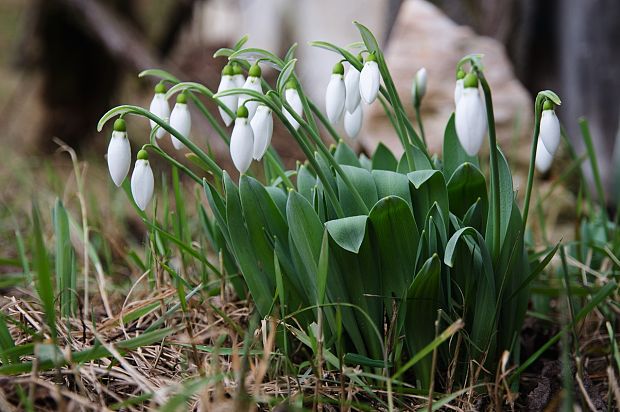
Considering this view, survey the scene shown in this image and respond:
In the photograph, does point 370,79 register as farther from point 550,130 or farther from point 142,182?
point 142,182

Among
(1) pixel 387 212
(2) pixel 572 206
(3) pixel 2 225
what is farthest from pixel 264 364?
(2) pixel 572 206

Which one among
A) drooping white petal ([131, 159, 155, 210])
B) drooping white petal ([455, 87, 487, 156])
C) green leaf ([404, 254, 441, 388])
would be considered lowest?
green leaf ([404, 254, 441, 388])

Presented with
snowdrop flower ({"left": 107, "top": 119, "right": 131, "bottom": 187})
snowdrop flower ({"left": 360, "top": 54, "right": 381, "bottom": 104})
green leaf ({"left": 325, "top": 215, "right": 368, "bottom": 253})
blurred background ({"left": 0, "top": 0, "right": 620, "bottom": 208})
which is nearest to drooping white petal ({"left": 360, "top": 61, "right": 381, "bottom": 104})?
snowdrop flower ({"left": 360, "top": 54, "right": 381, "bottom": 104})

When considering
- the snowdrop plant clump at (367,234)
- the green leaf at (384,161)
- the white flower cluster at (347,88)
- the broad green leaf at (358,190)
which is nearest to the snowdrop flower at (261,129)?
the snowdrop plant clump at (367,234)

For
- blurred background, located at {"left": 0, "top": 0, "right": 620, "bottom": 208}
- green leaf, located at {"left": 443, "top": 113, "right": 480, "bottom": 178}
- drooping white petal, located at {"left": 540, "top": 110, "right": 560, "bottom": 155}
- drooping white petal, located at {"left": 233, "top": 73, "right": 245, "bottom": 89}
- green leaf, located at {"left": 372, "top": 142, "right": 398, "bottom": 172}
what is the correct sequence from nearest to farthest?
drooping white petal, located at {"left": 540, "top": 110, "right": 560, "bottom": 155} → drooping white petal, located at {"left": 233, "top": 73, "right": 245, "bottom": 89} → green leaf, located at {"left": 443, "top": 113, "right": 480, "bottom": 178} → green leaf, located at {"left": 372, "top": 142, "right": 398, "bottom": 172} → blurred background, located at {"left": 0, "top": 0, "right": 620, "bottom": 208}

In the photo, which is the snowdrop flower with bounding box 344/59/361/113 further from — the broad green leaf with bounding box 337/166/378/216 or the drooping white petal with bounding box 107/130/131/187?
the drooping white petal with bounding box 107/130/131/187

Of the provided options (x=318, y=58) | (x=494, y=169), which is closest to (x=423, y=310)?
(x=494, y=169)

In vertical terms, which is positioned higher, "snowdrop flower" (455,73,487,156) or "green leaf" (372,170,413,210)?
"snowdrop flower" (455,73,487,156)

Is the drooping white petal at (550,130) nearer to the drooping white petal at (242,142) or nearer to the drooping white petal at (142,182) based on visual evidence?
the drooping white petal at (242,142)

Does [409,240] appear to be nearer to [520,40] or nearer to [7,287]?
[7,287]
